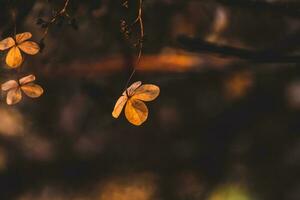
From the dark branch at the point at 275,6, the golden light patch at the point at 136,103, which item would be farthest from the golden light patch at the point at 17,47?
the dark branch at the point at 275,6

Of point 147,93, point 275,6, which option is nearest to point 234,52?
point 275,6

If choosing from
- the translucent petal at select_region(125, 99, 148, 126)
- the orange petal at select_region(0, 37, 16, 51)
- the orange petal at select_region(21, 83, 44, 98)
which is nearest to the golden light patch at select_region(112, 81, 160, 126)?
the translucent petal at select_region(125, 99, 148, 126)

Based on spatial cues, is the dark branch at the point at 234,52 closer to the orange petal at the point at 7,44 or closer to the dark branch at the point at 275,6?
the dark branch at the point at 275,6

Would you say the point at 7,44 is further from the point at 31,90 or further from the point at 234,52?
the point at 234,52

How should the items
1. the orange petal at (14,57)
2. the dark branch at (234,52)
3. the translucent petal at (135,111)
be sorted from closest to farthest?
the translucent petal at (135,111) → the orange petal at (14,57) → the dark branch at (234,52)

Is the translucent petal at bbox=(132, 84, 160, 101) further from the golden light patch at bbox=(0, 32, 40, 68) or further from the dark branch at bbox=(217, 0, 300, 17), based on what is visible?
the dark branch at bbox=(217, 0, 300, 17)

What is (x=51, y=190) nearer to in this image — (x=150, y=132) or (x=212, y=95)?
(x=150, y=132)

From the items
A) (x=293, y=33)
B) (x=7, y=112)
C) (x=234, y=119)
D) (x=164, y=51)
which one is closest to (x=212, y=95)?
(x=234, y=119)
